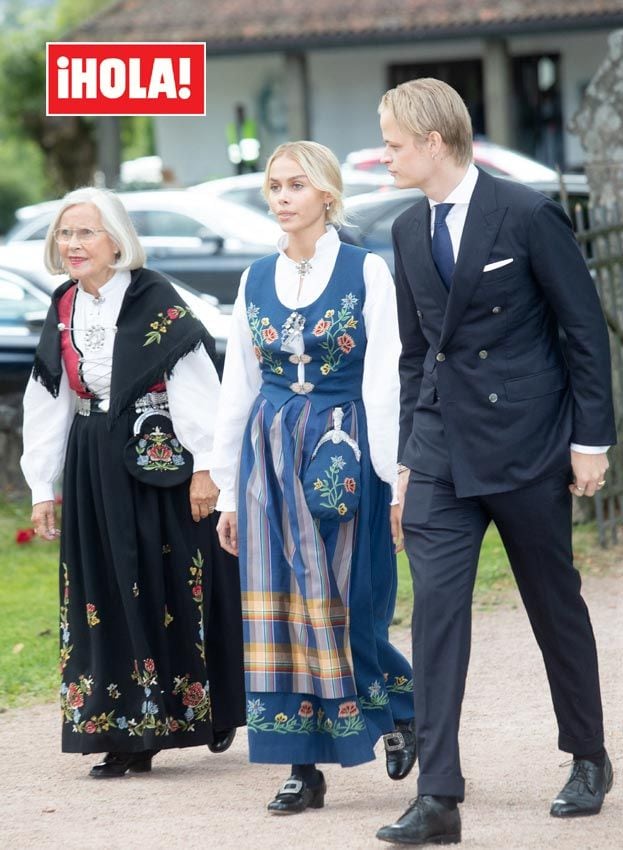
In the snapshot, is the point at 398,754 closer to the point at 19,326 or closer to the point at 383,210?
the point at 19,326

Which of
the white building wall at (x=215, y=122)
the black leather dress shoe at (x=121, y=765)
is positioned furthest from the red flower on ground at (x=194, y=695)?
the white building wall at (x=215, y=122)

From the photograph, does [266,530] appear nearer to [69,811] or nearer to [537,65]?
[69,811]

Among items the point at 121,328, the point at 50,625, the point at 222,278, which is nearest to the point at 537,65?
the point at 222,278

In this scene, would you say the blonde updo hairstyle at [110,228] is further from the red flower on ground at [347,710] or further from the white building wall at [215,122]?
the white building wall at [215,122]

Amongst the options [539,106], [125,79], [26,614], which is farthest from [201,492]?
[539,106]

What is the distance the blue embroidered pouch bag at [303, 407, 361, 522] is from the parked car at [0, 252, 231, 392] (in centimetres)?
641

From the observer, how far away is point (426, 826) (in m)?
4.17

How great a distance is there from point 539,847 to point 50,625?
4.19 m

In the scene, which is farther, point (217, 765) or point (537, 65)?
point (537, 65)

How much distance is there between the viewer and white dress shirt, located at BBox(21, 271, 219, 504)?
5.32m

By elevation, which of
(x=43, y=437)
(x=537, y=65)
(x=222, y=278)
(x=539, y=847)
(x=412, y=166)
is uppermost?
(x=537, y=65)

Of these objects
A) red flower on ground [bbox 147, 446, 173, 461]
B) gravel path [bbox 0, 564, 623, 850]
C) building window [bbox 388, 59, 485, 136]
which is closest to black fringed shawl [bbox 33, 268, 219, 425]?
red flower on ground [bbox 147, 446, 173, 461]

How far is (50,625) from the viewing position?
313 inches

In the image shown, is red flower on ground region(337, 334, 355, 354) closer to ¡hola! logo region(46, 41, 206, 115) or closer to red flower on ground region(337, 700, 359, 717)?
red flower on ground region(337, 700, 359, 717)
